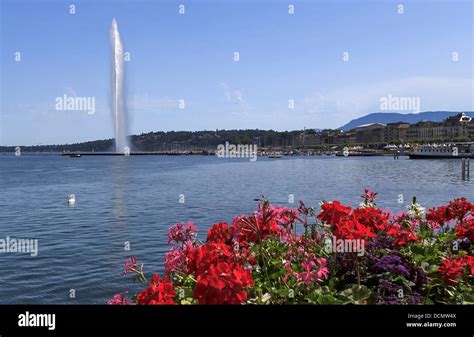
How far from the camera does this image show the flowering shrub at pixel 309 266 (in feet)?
9.37

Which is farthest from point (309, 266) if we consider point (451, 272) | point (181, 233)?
point (181, 233)

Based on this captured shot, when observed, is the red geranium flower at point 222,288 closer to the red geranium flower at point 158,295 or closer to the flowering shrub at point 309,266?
the flowering shrub at point 309,266

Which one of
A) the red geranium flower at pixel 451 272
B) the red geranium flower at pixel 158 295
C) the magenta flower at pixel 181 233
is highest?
the magenta flower at pixel 181 233

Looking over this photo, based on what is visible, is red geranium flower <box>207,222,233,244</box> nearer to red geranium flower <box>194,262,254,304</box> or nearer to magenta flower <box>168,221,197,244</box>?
magenta flower <box>168,221,197,244</box>

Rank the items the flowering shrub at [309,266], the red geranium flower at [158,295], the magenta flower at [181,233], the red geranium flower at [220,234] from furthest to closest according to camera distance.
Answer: the magenta flower at [181,233] → the red geranium flower at [220,234] → the flowering shrub at [309,266] → the red geranium flower at [158,295]

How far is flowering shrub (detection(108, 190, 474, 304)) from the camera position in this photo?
9.37 feet

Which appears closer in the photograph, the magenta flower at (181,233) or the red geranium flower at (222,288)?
the red geranium flower at (222,288)

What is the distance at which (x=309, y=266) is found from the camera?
3.05 metres

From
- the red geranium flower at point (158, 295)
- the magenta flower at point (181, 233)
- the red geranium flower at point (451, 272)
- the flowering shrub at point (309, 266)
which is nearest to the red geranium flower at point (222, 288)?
the flowering shrub at point (309, 266)

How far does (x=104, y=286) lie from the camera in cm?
1284

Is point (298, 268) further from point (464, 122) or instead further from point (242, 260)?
point (464, 122)
